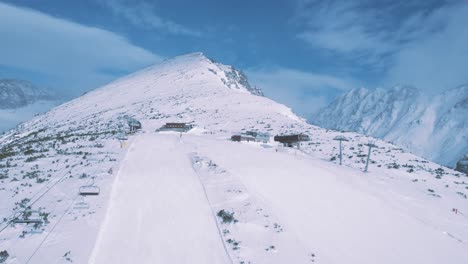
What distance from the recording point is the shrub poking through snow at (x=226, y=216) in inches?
716

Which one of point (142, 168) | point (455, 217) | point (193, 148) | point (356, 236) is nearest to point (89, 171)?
point (142, 168)

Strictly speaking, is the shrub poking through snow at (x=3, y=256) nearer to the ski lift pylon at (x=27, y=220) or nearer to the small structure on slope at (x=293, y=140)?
the ski lift pylon at (x=27, y=220)

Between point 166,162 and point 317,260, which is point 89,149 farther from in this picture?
point 317,260

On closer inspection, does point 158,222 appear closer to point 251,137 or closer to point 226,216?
point 226,216

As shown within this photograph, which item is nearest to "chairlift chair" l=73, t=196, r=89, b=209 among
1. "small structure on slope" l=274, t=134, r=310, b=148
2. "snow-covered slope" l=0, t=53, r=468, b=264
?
"snow-covered slope" l=0, t=53, r=468, b=264

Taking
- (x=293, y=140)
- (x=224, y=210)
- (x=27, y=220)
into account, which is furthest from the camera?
(x=293, y=140)

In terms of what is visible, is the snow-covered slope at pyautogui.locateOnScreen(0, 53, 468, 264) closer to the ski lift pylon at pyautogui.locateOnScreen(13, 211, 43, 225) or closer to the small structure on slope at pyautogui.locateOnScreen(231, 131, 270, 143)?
the ski lift pylon at pyautogui.locateOnScreen(13, 211, 43, 225)

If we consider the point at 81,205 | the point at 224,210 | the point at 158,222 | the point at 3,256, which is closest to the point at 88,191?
the point at 81,205

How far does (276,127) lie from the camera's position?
81.2 meters

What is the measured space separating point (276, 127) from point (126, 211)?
6410 cm

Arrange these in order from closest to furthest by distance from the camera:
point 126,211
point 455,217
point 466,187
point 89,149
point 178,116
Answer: point 126,211, point 455,217, point 466,187, point 89,149, point 178,116

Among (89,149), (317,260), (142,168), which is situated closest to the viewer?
(317,260)

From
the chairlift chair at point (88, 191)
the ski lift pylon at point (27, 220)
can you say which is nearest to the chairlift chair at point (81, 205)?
the chairlift chair at point (88, 191)

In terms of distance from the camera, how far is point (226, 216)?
1859 cm
